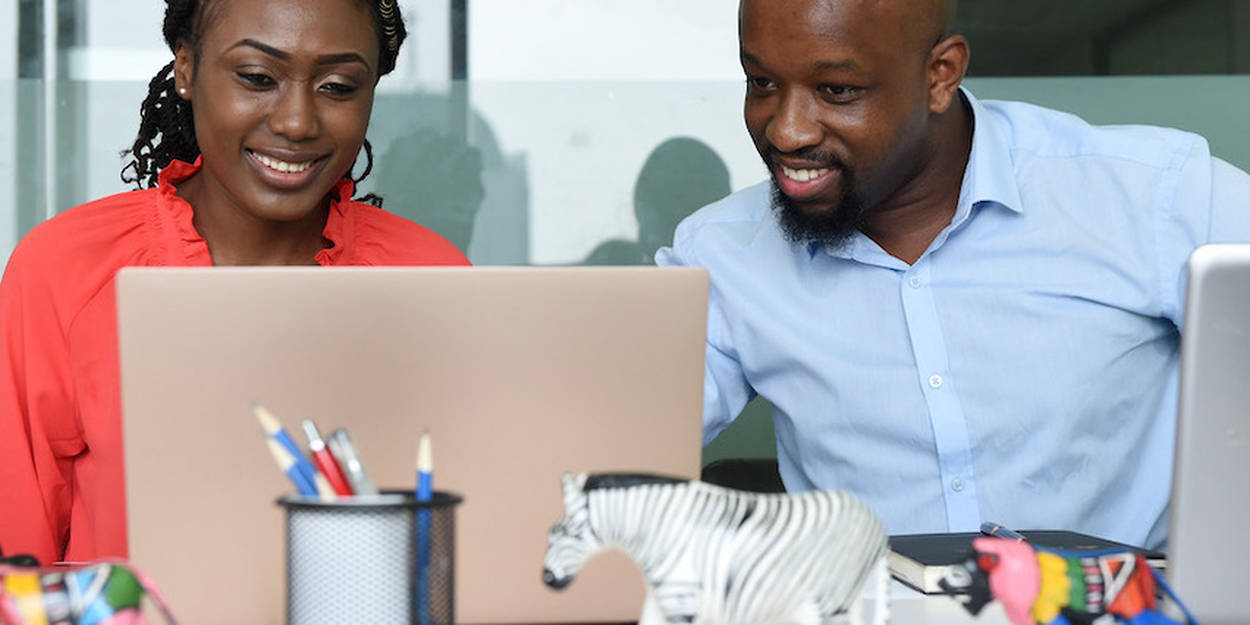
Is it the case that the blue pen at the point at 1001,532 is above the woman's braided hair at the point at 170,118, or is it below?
below

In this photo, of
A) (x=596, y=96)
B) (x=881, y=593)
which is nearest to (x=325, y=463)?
(x=881, y=593)

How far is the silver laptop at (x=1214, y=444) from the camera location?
91 centimetres

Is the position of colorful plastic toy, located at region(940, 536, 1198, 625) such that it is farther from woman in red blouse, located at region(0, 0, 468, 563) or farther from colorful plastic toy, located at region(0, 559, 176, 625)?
woman in red blouse, located at region(0, 0, 468, 563)

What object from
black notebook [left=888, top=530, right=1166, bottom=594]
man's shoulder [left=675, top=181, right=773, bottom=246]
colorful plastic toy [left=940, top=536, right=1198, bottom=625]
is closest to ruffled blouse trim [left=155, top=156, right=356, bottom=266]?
man's shoulder [left=675, top=181, right=773, bottom=246]

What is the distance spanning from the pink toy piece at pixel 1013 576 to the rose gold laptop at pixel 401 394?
0.26m

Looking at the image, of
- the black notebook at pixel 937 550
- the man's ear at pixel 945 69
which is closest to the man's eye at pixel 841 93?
the man's ear at pixel 945 69

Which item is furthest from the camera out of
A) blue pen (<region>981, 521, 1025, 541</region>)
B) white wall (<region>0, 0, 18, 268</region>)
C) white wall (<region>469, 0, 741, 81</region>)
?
white wall (<region>469, 0, 741, 81</region>)

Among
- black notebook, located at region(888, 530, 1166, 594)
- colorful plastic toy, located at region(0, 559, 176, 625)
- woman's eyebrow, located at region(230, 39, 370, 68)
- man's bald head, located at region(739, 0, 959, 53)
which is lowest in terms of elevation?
black notebook, located at region(888, 530, 1166, 594)

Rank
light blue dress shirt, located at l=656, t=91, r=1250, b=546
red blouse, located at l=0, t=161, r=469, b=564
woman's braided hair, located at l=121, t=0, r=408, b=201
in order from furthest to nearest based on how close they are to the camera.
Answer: woman's braided hair, located at l=121, t=0, r=408, b=201
light blue dress shirt, located at l=656, t=91, r=1250, b=546
red blouse, located at l=0, t=161, r=469, b=564

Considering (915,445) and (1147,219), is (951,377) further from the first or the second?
(1147,219)

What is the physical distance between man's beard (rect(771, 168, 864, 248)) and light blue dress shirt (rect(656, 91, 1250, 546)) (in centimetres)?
3

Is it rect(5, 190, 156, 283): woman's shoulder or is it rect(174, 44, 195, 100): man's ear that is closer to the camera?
rect(5, 190, 156, 283): woman's shoulder

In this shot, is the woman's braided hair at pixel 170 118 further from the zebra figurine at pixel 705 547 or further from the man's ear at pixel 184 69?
the zebra figurine at pixel 705 547

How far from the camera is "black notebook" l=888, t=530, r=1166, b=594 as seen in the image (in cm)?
113
